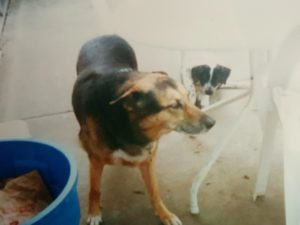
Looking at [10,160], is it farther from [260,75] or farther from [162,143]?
[260,75]

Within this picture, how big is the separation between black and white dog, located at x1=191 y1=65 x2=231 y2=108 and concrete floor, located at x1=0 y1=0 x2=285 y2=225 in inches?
2.4

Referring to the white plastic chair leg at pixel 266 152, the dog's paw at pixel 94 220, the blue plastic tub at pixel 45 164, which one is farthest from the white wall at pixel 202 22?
the dog's paw at pixel 94 220

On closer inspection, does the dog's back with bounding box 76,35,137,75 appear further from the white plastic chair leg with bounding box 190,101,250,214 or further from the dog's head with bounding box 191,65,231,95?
the white plastic chair leg with bounding box 190,101,250,214

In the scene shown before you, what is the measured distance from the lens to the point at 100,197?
3.42ft

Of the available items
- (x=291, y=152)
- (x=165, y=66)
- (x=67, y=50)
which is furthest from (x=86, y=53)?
(x=291, y=152)

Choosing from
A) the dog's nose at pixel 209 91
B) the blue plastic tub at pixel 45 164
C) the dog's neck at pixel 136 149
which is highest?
the dog's nose at pixel 209 91

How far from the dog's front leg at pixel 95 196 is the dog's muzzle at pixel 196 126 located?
0.71 feet

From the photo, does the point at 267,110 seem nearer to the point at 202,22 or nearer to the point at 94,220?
the point at 202,22

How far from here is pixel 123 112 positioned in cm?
85

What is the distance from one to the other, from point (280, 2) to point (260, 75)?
147mm

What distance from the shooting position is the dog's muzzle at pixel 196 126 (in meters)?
0.83

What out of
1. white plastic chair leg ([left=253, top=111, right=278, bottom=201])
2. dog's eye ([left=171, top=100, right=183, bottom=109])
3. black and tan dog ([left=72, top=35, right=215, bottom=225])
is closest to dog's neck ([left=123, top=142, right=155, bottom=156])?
black and tan dog ([left=72, top=35, right=215, bottom=225])

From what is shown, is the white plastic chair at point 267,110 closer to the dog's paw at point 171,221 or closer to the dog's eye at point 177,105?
the dog's paw at point 171,221

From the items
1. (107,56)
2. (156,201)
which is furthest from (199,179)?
(107,56)
